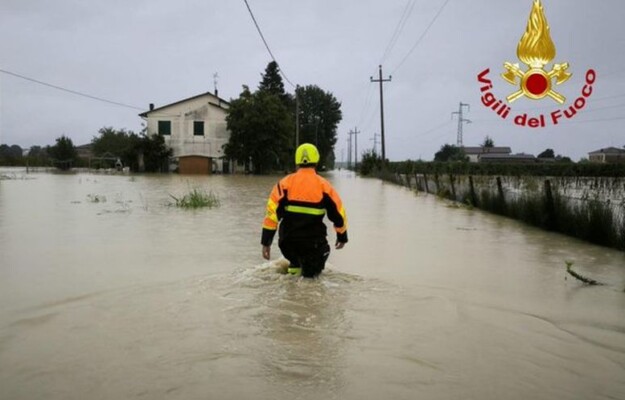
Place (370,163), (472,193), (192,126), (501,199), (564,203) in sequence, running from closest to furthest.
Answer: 1. (564,203)
2. (501,199)
3. (472,193)
4. (192,126)
5. (370,163)

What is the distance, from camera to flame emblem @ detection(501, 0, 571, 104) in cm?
767

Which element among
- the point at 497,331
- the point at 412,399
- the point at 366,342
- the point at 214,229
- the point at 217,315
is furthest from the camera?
the point at 214,229

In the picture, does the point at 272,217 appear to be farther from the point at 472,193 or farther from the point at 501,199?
the point at 472,193

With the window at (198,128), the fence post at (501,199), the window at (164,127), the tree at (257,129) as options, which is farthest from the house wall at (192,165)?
the fence post at (501,199)

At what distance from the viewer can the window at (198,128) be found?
57.8m

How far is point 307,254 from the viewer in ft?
22.9

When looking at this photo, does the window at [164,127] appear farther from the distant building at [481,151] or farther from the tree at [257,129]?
the distant building at [481,151]

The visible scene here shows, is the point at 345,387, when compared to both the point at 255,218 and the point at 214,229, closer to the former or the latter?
the point at 214,229

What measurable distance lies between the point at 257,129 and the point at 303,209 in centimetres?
4847

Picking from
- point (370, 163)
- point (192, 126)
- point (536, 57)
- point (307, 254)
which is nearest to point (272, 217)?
point (307, 254)

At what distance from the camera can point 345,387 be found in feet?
13.2

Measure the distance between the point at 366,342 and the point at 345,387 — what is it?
1057 millimetres

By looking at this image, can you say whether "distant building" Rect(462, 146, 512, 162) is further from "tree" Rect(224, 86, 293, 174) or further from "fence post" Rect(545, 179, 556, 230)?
"fence post" Rect(545, 179, 556, 230)

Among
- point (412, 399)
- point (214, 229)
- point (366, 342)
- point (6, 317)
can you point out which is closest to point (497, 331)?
point (366, 342)
